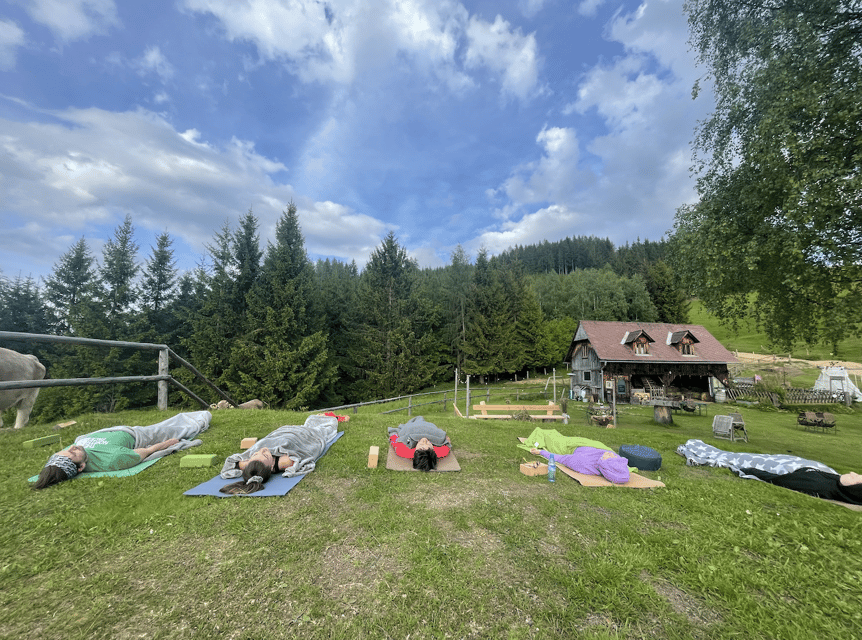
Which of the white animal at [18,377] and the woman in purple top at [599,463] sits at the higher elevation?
the white animal at [18,377]

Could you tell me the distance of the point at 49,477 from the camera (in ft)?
14.4

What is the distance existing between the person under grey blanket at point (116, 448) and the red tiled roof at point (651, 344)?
26.9m

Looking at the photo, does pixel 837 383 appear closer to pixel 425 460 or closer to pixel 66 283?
pixel 425 460

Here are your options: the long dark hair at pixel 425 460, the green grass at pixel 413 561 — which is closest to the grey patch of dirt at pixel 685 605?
the green grass at pixel 413 561

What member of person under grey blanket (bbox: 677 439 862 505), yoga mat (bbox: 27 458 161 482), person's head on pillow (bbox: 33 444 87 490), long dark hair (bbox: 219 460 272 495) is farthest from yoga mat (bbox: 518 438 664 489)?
person's head on pillow (bbox: 33 444 87 490)

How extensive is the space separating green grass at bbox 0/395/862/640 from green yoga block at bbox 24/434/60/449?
14cm

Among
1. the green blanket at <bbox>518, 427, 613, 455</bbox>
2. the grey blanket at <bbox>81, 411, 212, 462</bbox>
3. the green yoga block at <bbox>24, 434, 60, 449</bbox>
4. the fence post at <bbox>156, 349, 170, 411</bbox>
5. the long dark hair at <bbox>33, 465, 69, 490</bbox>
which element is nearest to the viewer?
the long dark hair at <bbox>33, 465, 69, 490</bbox>

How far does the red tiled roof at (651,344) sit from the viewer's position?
2683 cm

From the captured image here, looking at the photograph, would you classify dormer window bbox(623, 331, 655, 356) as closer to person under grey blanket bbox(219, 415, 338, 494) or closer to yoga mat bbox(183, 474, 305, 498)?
person under grey blanket bbox(219, 415, 338, 494)

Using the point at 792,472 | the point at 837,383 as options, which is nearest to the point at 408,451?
the point at 792,472

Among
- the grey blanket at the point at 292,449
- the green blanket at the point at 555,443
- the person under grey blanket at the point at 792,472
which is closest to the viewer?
the grey blanket at the point at 292,449

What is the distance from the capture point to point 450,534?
4.01 m

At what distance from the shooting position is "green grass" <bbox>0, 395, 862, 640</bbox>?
8.77ft

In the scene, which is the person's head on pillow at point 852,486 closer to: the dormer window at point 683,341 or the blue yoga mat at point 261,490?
the blue yoga mat at point 261,490
